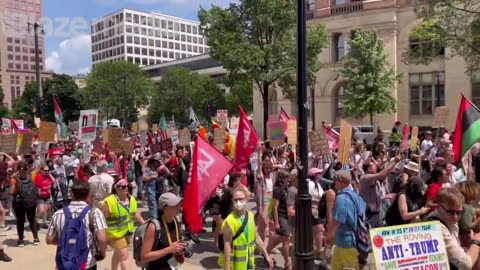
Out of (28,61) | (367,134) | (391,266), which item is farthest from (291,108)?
(28,61)

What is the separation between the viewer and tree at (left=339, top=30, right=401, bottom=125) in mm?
32312

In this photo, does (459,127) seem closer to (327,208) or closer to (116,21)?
(327,208)

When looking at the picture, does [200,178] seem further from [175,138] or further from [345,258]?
[175,138]

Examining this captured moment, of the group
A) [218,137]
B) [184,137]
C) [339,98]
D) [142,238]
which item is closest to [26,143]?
[184,137]

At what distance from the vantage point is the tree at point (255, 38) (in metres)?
27.2

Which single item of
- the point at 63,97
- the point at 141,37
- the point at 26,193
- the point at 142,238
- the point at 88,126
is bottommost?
the point at 26,193

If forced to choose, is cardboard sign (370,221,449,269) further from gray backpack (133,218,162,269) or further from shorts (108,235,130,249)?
shorts (108,235,130,249)

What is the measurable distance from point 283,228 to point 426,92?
32.5 m

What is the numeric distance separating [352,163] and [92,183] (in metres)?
5.60

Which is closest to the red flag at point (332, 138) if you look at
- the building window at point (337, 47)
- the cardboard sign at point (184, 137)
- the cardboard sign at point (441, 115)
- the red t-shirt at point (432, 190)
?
the cardboard sign at point (441, 115)

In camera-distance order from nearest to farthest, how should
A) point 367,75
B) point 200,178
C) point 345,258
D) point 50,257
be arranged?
point 345,258 → point 200,178 → point 50,257 → point 367,75

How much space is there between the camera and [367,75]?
106 feet

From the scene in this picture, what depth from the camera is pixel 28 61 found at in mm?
134125

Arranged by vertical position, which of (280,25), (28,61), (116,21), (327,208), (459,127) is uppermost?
(116,21)
